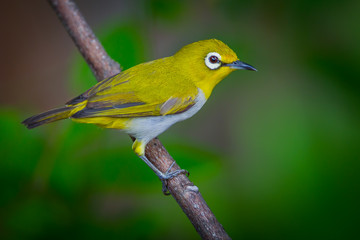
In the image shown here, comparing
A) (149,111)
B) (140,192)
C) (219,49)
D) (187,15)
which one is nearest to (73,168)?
(140,192)

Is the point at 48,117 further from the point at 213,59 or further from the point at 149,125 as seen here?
the point at 213,59

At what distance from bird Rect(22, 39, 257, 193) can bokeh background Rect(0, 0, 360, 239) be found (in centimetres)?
6

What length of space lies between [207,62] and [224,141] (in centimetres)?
74

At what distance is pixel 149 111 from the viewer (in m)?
1.67

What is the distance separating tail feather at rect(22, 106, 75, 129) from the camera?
148 cm

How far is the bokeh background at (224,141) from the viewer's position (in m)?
1.37

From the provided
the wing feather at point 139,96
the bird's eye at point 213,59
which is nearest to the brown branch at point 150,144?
the wing feather at point 139,96

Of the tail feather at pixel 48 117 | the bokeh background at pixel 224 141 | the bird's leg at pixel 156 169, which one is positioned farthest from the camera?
the bird's leg at pixel 156 169

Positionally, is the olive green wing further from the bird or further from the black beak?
the black beak

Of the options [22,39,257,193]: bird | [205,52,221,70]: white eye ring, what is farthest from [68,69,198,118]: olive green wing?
[205,52,221,70]: white eye ring

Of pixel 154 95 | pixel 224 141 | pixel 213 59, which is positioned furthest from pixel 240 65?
pixel 224 141

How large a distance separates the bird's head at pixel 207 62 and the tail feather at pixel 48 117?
0.54m

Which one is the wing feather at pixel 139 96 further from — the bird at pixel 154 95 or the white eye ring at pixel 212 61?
the white eye ring at pixel 212 61

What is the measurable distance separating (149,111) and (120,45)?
1.04 ft
